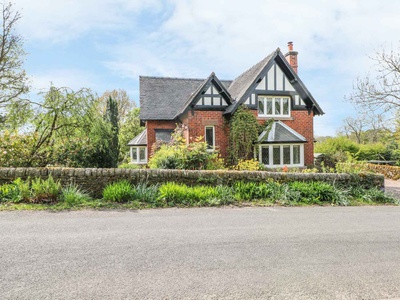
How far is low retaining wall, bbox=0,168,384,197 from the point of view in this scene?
318 inches

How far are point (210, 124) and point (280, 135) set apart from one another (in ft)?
14.0

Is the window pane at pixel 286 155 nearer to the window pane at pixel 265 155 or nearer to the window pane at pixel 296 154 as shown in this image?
the window pane at pixel 296 154

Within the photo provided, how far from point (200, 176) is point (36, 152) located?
6863mm

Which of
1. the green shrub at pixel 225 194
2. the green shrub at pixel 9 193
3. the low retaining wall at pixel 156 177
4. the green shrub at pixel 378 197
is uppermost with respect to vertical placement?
the low retaining wall at pixel 156 177

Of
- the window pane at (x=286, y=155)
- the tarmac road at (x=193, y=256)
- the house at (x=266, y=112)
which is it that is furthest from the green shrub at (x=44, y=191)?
the window pane at (x=286, y=155)

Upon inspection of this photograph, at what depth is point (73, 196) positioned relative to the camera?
24.1 feet

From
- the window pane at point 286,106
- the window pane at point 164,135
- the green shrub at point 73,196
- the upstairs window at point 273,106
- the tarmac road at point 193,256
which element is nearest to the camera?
the tarmac road at point 193,256

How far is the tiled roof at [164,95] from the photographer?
1822 cm

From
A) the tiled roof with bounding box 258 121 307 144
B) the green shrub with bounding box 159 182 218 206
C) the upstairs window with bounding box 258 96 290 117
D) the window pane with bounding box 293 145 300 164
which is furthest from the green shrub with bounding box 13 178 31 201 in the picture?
the window pane with bounding box 293 145 300 164

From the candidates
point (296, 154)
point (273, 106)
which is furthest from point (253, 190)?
point (273, 106)

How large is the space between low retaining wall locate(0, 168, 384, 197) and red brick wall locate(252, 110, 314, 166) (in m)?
6.68

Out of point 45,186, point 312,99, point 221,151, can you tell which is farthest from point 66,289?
point 312,99

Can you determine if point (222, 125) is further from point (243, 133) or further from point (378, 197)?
point (378, 197)

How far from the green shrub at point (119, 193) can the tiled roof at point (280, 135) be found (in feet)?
31.2
